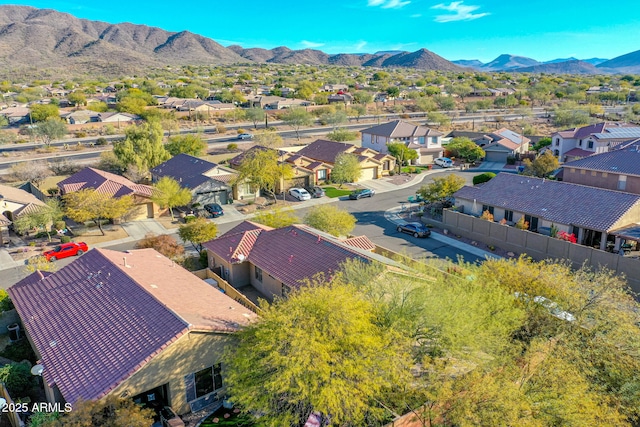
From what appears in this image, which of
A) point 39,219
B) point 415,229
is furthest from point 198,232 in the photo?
point 415,229

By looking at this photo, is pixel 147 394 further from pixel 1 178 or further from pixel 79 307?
pixel 1 178

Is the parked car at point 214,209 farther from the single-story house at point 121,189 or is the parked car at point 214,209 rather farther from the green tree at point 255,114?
the green tree at point 255,114

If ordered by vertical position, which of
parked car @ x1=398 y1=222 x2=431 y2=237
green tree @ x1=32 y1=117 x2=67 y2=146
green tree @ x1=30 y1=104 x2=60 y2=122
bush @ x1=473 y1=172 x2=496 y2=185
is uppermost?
green tree @ x1=30 y1=104 x2=60 y2=122

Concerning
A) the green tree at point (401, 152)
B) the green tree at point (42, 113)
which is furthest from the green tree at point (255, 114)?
the green tree at point (401, 152)

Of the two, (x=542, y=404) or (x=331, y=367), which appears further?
(x=542, y=404)

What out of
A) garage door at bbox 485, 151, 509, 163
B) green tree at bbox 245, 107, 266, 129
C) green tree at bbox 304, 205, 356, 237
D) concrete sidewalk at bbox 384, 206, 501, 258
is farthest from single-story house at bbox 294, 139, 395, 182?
green tree at bbox 245, 107, 266, 129

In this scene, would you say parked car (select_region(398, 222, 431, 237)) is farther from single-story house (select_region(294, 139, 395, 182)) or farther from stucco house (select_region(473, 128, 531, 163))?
stucco house (select_region(473, 128, 531, 163))

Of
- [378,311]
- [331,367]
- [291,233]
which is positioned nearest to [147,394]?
[331,367]
